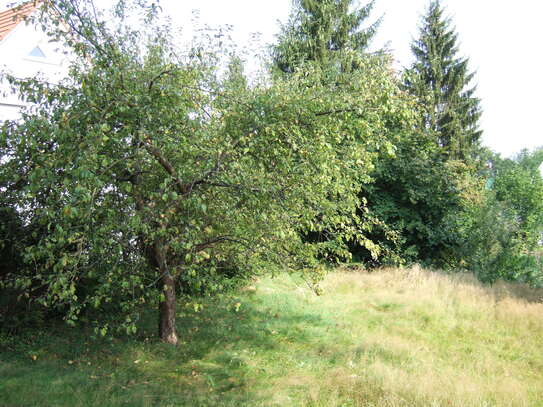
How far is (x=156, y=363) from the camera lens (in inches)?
247

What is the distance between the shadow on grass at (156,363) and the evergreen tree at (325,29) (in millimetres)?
13926

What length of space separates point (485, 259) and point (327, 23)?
44.4ft

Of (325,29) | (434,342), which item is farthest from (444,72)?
(434,342)

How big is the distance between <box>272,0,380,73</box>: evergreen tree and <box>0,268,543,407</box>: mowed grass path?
12935 mm

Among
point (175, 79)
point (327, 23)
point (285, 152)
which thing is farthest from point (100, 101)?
point (327, 23)

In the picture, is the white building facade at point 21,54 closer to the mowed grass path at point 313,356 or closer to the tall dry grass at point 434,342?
the mowed grass path at point 313,356

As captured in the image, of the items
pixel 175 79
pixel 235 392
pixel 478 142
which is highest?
pixel 478 142

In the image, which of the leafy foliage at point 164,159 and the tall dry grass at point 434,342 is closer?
the leafy foliage at point 164,159

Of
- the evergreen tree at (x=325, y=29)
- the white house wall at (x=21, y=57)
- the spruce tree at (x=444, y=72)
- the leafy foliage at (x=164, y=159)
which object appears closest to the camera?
the leafy foliage at (x=164, y=159)

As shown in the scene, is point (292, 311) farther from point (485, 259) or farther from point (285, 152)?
point (485, 259)

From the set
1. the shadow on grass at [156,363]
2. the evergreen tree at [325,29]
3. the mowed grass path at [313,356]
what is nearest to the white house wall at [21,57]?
the shadow on grass at [156,363]

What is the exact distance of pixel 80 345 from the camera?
6.92 meters

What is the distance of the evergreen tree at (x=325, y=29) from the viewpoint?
63.7 feet

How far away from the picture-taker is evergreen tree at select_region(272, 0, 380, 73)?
19.4 meters
